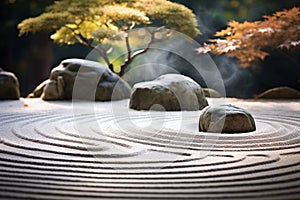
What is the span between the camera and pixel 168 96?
517cm

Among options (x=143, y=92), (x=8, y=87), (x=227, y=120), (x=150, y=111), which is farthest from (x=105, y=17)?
(x=227, y=120)

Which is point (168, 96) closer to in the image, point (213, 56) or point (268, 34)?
point (268, 34)

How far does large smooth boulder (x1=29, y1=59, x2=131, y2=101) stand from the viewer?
256 inches

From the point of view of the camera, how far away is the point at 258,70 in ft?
28.9

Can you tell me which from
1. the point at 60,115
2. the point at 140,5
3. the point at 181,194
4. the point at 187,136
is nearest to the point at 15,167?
the point at 181,194

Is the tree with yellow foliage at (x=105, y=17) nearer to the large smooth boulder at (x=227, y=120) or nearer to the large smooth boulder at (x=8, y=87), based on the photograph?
the large smooth boulder at (x=8, y=87)

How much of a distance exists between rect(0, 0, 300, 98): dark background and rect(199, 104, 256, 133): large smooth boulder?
5.31m

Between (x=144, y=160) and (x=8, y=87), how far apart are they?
4500mm

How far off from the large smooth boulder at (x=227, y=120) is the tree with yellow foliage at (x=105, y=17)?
12.9ft

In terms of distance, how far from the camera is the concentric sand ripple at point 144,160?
209 centimetres

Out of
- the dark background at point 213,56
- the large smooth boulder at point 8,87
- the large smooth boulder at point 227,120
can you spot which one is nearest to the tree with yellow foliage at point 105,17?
the large smooth boulder at point 8,87

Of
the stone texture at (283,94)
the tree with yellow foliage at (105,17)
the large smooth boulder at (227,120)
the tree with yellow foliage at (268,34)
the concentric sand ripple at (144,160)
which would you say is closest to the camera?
the concentric sand ripple at (144,160)

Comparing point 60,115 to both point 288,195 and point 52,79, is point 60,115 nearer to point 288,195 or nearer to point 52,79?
point 52,79

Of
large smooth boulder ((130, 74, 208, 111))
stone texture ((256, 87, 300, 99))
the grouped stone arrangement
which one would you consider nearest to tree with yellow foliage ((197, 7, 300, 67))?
stone texture ((256, 87, 300, 99))
